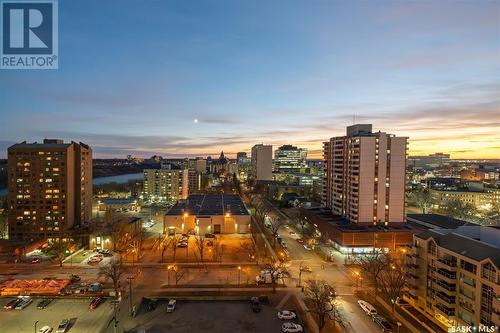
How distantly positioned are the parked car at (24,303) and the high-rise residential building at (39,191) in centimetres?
1485

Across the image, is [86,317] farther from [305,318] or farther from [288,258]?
[288,258]

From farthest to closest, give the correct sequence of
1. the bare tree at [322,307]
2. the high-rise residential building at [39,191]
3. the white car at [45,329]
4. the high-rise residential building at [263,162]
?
Answer: 1. the high-rise residential building at [263,162]
2. the high-rise residential building at [39,191]
3. the bare tree at [322,307]
4. the white car at [45,329]

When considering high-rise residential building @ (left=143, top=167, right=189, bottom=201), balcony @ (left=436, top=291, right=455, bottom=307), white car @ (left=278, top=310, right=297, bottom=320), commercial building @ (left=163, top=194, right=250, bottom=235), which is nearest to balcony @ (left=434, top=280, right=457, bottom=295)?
balcony @ (left=436, top=291, right=455, bottom=307)

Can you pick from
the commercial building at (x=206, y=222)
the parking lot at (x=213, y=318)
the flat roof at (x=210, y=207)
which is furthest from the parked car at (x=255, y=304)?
the flat roof at (x=210, y=207)

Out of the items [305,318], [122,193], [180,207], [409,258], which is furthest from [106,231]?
[122,193]

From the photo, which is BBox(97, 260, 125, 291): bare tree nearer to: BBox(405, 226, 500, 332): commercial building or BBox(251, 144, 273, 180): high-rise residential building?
BBox(405, 226, 500, 332): commercial building

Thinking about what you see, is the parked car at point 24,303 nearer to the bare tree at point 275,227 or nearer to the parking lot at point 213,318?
the parking lot at point 213,318

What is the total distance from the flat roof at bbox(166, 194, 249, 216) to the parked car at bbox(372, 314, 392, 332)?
970 inches

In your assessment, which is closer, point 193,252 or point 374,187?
point 193,252

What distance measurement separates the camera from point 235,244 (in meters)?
34.9

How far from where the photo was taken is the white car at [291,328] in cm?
1691

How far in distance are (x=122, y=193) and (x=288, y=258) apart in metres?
58.4

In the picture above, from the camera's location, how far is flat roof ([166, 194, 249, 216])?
41750mm

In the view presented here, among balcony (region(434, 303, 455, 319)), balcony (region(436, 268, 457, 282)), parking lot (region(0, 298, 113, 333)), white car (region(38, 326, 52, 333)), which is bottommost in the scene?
parking lot (region(0, 298, 113, 333))
